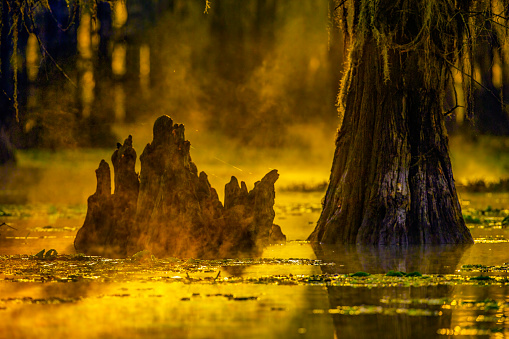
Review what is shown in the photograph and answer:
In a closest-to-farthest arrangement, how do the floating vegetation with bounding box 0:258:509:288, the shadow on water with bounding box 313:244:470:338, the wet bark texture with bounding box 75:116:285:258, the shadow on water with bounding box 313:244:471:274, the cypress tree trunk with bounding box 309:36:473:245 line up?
the shadow on water with bounding box 313:244:470:338 < the floating vegetation with bounding box 0:258:509:288 < the shadow on water with bounding box 313:244:471:274 < the wet bark texture with bounding box 75:116:285:258 < the cypress tree trunk with bounding box 309:36:473:245

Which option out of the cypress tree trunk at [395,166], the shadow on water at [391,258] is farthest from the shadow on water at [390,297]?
the cypress tree trunk at [395,166]

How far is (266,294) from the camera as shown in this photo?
1066cm

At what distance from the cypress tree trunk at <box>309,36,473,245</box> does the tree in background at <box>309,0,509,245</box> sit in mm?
15

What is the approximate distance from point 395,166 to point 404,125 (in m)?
0.68

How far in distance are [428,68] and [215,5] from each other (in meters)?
28.6

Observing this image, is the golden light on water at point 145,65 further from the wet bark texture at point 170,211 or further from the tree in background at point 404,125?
the wet bark texture at point 170,211

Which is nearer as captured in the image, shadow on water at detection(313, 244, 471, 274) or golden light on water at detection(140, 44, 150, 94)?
shadow on water at detection(313, 244, 471, 274)

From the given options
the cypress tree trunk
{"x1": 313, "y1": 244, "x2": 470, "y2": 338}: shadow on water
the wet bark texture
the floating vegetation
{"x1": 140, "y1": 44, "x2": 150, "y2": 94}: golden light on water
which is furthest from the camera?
{"x1": 140, "y1": 44, "x2": 150, "y2": 94}: golden light on water

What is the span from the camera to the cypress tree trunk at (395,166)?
16266 millimetres

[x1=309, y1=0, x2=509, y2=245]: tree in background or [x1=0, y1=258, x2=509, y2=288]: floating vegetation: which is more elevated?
[x1=309, y1=0, x2=509, y2=245]: tree in background

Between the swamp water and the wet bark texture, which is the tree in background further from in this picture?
the wet bark texture

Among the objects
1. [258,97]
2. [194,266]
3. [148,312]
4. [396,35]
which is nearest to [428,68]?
[396,35]

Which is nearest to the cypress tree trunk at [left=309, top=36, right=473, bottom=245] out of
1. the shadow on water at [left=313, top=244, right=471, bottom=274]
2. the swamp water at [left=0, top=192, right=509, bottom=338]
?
the shadow on water at [left=313, top=244, right=471, bottom=274]

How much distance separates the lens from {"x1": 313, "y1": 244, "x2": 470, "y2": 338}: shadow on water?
8.59 m
